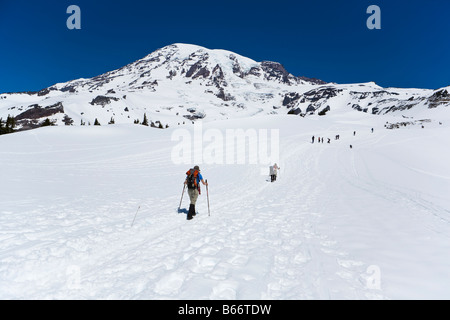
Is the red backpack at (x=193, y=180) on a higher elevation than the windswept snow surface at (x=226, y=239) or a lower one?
higher

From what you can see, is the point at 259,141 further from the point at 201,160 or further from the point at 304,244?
the point at 304,244

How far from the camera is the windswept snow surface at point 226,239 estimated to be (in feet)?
13.1

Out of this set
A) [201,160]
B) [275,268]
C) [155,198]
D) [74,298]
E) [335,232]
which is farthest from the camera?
[201,160]

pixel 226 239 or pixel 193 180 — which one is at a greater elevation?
pixel 193 180

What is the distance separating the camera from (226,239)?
20.8ft

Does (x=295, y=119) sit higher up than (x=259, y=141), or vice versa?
(x=295, y=119)

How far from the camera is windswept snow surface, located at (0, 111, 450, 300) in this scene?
400 centimetres

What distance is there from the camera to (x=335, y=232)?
21.7 ft

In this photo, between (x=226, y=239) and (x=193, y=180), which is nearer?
(x=226, y=239)

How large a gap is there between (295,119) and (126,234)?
2540 inches

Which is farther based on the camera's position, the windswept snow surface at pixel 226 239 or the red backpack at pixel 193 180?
the red backpack at pixel 193 180

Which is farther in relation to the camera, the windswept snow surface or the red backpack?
the red backpack

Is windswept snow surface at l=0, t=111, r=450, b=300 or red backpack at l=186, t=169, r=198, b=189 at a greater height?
red backpack at l=186, t=169, r=198, b=189

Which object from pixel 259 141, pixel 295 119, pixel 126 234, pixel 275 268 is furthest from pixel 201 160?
pixel 295 119
